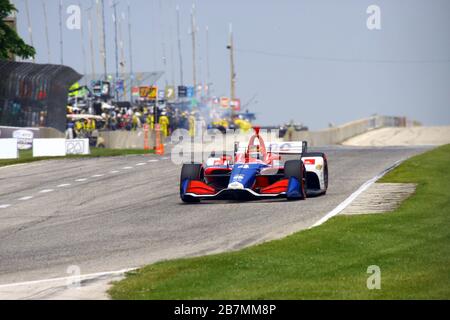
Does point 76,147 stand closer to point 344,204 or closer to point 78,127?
point 78,127

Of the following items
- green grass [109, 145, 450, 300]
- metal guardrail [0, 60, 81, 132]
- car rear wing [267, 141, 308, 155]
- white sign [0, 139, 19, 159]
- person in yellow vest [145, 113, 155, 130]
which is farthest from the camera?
person in yellow vest [145, 113, 155, 130]

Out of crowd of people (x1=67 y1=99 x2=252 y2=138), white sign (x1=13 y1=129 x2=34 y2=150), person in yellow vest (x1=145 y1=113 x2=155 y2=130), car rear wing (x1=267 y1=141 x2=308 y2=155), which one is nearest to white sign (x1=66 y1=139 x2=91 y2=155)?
white sign (x1=13 y1=129 x2=34 y2=150)

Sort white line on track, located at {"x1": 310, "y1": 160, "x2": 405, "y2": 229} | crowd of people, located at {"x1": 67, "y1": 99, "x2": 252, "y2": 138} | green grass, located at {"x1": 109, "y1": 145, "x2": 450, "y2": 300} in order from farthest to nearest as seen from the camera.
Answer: crowd of people, located at {"x1": 67, "y1": 99, "x2": 252, "y2": 138}
white line on track, located at {"x1": 310, "y1": 160, "x2": 405, "y2": 229}
green grass, located at {"x1": 109, "y1": 145, "x2": 450, "y2": 300}

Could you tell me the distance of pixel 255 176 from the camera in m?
20.2

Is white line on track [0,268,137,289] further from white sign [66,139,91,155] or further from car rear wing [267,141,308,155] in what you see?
white sign [66,139,91,155]

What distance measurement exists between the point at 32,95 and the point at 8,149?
32.5ft

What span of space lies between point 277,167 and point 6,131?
2296 cm

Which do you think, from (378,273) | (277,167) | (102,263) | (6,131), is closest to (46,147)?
(6,131)

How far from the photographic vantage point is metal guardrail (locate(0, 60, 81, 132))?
44938 mm

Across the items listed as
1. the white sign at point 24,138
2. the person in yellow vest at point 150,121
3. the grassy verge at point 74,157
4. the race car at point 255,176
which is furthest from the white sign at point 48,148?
the race car at point 255,176

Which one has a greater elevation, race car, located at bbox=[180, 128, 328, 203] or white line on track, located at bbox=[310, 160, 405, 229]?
race car, located at bbox=[180, 128, 328, 203]

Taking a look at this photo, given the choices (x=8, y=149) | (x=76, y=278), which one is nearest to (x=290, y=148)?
(x=76, y=278)

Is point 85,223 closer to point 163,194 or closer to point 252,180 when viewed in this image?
point 252,180

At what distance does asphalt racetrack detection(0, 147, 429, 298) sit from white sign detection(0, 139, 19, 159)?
285 inches
